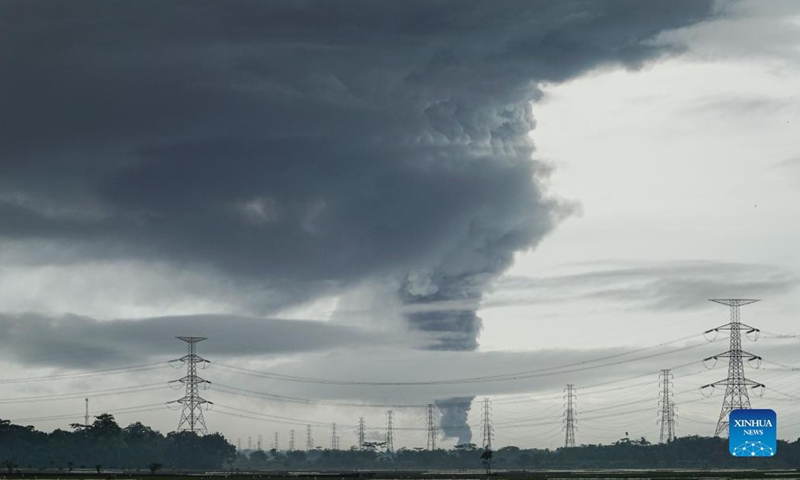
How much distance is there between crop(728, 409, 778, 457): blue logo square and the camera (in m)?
103

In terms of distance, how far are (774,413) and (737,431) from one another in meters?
3.93

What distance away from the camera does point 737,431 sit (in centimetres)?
10306

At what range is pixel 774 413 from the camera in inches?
4072

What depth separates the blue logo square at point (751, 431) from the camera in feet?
338

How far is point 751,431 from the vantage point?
103000 mm
